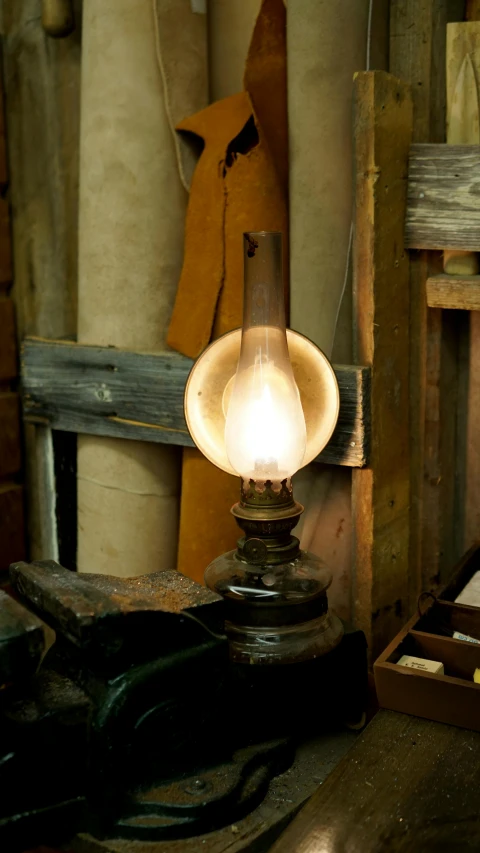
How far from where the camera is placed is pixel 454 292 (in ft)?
6.65

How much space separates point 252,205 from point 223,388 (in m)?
0.49

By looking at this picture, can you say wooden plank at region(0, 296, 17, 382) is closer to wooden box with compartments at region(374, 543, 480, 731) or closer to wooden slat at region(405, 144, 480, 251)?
wooden slat at region(405, 144, 480, 251)

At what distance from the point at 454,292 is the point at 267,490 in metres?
0.63

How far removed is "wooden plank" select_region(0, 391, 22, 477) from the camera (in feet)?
8.64

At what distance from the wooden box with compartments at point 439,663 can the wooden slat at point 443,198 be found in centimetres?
72

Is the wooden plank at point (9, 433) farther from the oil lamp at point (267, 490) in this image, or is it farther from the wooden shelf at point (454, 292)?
the wooden shelf at point (454, 292)

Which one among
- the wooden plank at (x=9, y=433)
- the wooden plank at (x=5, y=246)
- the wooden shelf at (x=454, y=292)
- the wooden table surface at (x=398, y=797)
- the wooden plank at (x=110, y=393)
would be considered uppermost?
the wooden plank at (x=5, y=246)

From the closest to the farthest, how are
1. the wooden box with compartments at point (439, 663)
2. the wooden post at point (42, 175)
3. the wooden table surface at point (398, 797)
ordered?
1. the wooden table surface at point (398, 797)
2. the wooden box with compartments at point (439, 663)
3. the wooden post at point (42, 175)

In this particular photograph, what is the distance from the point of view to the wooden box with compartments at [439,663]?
5.49 ft

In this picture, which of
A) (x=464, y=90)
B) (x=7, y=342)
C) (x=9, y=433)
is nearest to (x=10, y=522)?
(x=9, y=433)

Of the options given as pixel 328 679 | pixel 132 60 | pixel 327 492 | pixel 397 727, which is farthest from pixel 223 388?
pixel 132 60

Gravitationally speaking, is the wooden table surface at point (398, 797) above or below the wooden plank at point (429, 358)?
below

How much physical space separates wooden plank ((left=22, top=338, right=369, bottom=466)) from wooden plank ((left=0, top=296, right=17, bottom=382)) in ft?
0.38

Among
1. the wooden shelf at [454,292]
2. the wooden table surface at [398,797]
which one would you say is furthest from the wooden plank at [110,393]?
the wooden table surface at [398,797]
